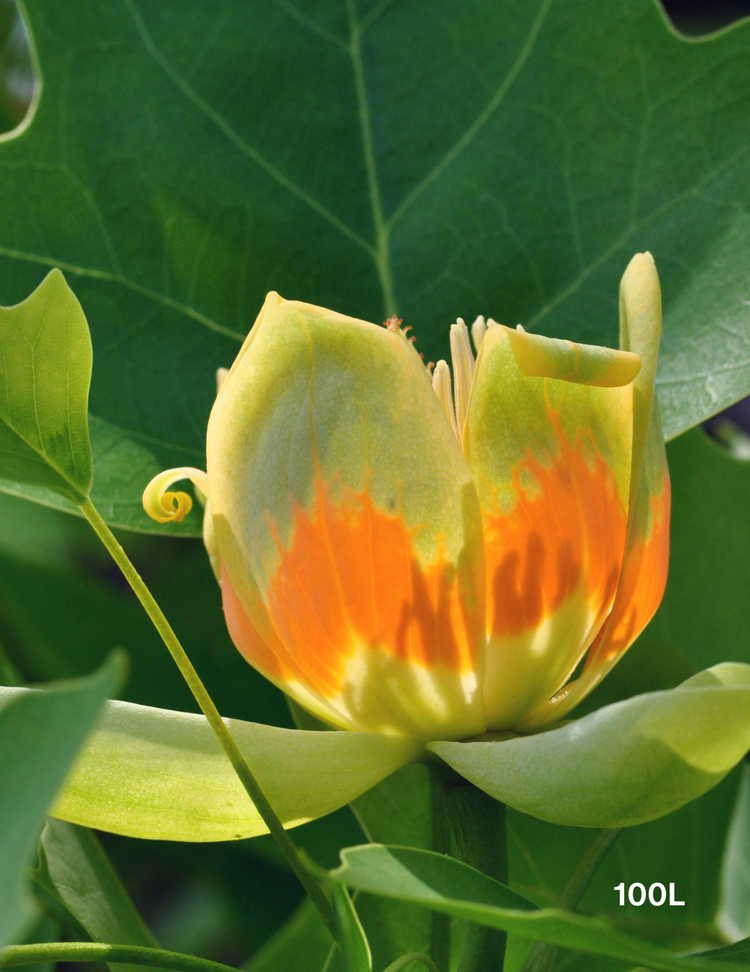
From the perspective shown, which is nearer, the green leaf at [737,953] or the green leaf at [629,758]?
the green leaf at [629,758]

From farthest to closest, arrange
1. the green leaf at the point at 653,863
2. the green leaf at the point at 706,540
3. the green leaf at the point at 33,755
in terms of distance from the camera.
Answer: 1. the green leaf at the point at 706,540
2. the green leaf at the point at 653,863
3. the green leaf at the point at 33,755

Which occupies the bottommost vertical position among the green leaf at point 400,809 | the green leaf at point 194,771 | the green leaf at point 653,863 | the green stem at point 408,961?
the green leaf at point 653,863

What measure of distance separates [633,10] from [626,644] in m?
0.57

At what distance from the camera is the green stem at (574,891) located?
545mm

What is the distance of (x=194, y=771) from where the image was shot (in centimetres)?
51

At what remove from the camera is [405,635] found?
50 cm

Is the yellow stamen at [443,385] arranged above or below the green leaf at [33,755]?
above

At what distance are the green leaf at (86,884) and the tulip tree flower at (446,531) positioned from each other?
19 cm

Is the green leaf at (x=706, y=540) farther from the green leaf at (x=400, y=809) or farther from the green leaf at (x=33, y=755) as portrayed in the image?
the green leaf at (x=33, y=755)

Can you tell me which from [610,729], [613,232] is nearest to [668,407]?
[613,232]

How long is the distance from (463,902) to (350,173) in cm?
67

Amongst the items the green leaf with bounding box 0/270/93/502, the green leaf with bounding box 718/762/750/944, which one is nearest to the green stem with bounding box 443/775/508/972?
the green leaf with bounding box 0/270/93/502

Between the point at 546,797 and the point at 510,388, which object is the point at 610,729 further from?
the point at 510,388

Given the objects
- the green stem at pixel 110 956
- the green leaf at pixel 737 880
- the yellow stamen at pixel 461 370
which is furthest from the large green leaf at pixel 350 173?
the green leaf at pixel 737 880
